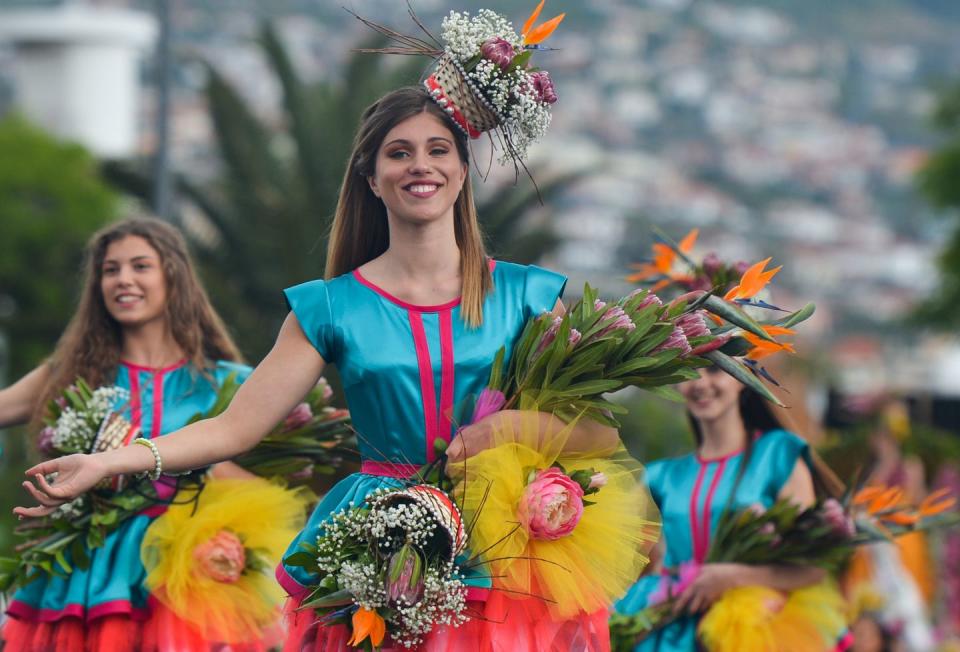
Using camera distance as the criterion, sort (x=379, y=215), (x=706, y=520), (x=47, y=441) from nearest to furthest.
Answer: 1. (x=379, y=215)
2. (x=47, y=441)
3. (x=706, y=520)

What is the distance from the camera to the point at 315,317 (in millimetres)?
5289

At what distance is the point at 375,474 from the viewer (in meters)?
5.30

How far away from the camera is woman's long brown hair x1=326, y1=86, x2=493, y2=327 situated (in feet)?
17.6

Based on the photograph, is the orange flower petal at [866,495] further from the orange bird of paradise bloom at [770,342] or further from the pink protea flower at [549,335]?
the pink protea flower at [549,335]

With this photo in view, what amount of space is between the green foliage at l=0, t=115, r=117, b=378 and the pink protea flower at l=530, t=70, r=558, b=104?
39.2 metres

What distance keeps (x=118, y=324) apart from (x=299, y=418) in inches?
39.7

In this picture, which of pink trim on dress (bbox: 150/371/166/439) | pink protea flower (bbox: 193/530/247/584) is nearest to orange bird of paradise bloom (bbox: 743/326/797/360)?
pink protea flower (bbox: 193/530/247/584)

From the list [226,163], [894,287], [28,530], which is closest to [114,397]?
[28,530]

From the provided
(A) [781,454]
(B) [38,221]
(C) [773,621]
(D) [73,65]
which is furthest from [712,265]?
(D) [73,65]

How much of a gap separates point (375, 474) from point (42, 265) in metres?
45.8

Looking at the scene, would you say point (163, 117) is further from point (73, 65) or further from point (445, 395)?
point (73, 65)

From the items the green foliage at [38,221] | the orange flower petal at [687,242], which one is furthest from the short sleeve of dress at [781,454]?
the green foliage at [38,221]

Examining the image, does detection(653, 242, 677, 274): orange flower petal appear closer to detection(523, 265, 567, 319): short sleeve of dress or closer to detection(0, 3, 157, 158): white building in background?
detection(523, 265, 567, 319): short sleeve of dress

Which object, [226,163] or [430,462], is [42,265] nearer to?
[226,163]
